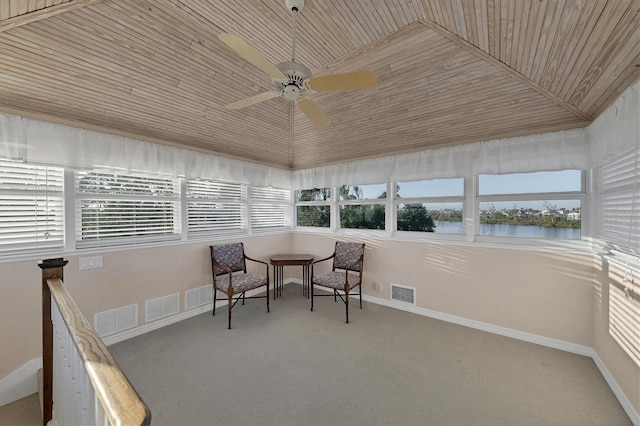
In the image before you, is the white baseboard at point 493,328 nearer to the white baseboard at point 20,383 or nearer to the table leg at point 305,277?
the table leg at point 305,277

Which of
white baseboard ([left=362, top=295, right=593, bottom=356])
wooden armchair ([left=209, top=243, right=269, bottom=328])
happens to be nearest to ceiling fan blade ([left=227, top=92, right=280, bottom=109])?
wooden armchair ([left=209, top=243, right=269, bottom=328])

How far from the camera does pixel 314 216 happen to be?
5.00 meters

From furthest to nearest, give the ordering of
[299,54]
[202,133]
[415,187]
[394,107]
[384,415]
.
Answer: [415,187]
[202,133]
[394,107]
[299,54]
[384,415]

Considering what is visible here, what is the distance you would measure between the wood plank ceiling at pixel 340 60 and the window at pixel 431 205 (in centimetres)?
61

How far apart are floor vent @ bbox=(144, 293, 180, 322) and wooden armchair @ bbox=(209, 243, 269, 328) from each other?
1.53ft

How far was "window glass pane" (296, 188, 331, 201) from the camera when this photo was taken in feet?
15.9

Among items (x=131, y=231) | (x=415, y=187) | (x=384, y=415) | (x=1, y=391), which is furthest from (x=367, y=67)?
(x=1, y=391)

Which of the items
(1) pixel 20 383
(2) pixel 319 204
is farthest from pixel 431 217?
→ (1) pixel 20 383

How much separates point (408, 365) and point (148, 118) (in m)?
3.68

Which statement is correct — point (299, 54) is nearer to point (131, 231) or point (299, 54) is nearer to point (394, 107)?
point (394, 107)

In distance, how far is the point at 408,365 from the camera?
8.00ft

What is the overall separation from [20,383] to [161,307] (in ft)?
3.92

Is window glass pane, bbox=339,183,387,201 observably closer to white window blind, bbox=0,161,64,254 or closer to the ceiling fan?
the ceiling fan

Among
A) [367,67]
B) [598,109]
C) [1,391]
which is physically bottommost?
[1,391]
